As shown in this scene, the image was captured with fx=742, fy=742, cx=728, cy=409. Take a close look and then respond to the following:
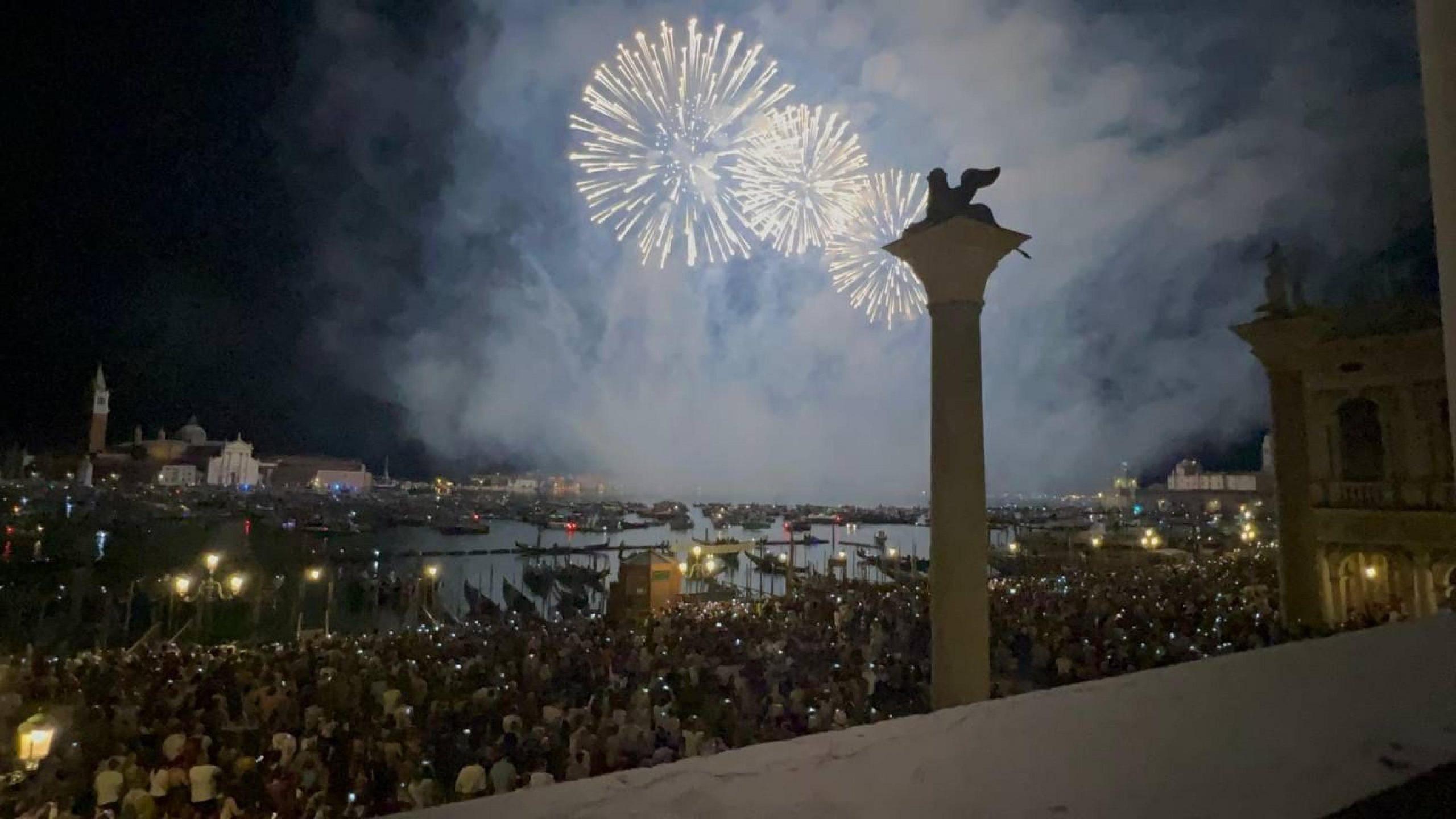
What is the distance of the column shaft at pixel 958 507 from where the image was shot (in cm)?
658

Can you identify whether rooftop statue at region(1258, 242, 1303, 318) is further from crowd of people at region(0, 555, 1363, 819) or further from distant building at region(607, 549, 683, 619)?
distant building at region(607, 549, 683, 619)

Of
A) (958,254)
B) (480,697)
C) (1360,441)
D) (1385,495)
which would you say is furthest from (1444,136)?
(1360,441)

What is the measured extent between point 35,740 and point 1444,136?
10.8 meters

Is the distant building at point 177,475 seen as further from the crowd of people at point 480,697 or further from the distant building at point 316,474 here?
the crowd of people at point 480,697

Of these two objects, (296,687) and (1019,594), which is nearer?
(296,687)

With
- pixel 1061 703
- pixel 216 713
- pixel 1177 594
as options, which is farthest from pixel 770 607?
pixel 1061 703

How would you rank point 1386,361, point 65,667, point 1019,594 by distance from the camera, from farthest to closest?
point 1019,594, point 1386,361, point 65,667

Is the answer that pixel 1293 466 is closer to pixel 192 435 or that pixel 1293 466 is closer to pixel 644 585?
pixel 644 585

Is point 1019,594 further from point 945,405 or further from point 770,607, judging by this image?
point 945,405

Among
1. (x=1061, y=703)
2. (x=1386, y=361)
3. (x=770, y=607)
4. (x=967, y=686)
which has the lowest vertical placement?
(x=770, y=607)

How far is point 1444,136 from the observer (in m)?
2.09

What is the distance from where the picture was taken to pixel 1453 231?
201 centimetres

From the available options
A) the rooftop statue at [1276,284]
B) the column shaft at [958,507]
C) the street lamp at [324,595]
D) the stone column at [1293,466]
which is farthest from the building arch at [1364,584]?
the street lamp at [324,595]

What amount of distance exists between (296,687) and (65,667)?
4121 mm
